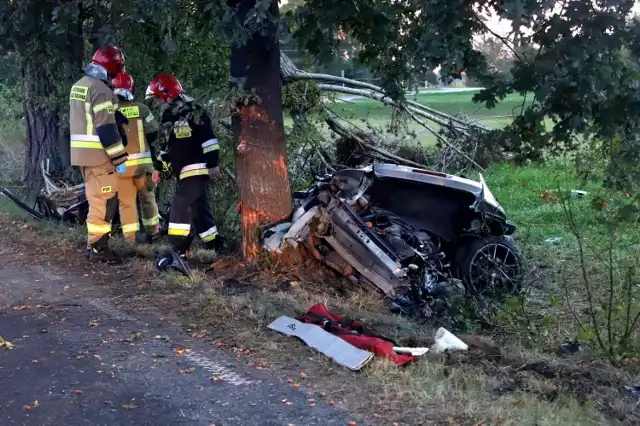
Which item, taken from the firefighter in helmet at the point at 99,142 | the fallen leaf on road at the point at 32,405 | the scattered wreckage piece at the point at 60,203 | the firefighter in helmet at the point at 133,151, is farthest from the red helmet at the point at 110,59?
the fallen leaf on road at the point at 32,405

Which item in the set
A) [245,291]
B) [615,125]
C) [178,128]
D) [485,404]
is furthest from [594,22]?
[178,128]

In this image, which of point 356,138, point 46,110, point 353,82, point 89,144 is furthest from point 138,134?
point 356,138

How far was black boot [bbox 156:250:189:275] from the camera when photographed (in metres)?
7.21

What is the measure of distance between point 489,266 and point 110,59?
4.28 metres

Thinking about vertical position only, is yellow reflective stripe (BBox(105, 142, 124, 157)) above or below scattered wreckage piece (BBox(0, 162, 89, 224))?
above

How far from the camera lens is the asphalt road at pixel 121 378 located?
4109 millimetres

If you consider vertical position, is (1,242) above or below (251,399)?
below

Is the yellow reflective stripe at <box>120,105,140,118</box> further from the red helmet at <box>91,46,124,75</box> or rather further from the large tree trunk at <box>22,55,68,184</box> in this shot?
the large tree trunk at <box>22,55,68,184</box>

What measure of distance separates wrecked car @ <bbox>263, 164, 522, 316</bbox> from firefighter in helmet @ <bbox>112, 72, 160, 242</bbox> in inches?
68.2

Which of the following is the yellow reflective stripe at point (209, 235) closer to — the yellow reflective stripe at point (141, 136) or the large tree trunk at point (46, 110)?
the yellow reflective stripe at point (141, 136)

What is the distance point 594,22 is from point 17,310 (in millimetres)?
4707

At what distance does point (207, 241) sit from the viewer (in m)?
8.43

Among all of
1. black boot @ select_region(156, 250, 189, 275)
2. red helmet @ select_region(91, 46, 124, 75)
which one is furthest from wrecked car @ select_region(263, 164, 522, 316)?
red helmet @ select_region(91, 46, 124, 75)

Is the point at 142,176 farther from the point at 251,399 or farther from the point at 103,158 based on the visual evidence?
the point at 251,399
